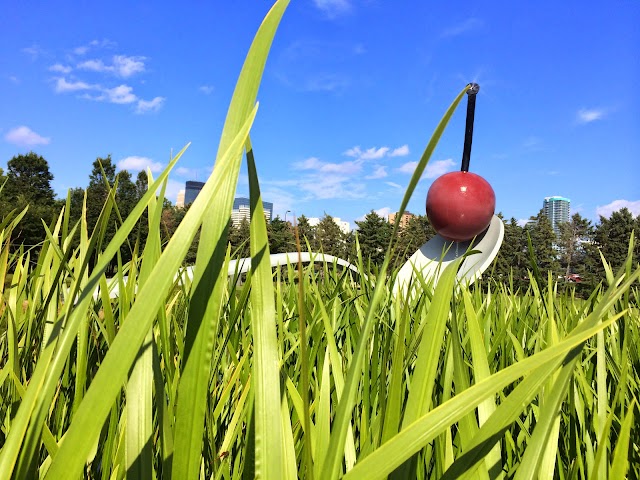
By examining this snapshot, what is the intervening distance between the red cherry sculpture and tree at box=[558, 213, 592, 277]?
24407 mm

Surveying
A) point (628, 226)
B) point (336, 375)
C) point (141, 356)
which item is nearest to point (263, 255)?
point (141, 356)

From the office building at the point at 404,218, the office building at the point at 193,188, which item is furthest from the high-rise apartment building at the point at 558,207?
the office building at the point at 404,218

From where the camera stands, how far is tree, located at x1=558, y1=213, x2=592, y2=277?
96.4ft

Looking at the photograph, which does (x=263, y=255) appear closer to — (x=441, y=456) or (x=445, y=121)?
(x=445, y=121)

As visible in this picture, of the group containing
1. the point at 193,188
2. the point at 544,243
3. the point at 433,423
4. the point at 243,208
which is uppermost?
the point at 544,243

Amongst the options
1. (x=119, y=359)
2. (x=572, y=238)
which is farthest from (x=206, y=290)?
(x=572, y=238)

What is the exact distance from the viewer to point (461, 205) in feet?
26.6

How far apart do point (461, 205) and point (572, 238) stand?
1015 inches

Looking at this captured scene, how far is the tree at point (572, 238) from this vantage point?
29.4m

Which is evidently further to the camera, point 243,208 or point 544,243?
point 544,243

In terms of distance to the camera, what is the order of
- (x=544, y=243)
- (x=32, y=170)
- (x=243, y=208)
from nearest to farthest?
1. (x=243, y=208)
2. (x=32, y=170)
3. (x=544, y=243)

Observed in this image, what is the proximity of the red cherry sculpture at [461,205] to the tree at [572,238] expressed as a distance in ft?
80.1

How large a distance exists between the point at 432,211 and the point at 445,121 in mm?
8479

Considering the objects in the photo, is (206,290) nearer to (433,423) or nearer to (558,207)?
(433,423)
